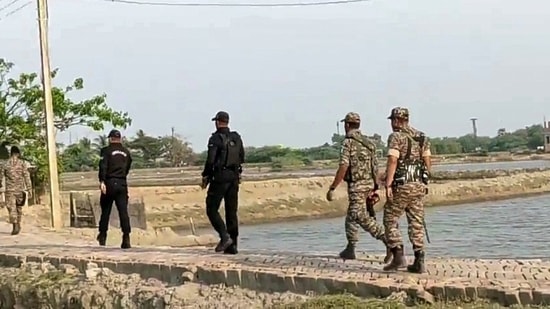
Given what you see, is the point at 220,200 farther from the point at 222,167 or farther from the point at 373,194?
the point at 373,194

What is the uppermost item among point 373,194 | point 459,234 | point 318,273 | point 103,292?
point 373,194

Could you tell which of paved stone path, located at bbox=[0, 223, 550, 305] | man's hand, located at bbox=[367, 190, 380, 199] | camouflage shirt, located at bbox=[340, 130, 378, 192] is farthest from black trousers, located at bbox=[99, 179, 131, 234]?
man's hand, located at bbox=[367, 190, 380, 199]

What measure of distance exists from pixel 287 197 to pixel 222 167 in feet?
112

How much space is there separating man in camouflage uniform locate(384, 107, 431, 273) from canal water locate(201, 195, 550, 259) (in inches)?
192

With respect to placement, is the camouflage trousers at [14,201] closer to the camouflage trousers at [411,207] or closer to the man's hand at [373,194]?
the man's hand at [373,194]

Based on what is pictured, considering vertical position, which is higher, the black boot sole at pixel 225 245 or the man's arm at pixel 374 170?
the man's arm at pixel 374 170

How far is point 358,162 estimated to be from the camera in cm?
1022

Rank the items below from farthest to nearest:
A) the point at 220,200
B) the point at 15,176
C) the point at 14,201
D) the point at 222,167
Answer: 1. the point at 14,201
2. the point at 15,176
3. the point at 220,200
4. the point at 222,167

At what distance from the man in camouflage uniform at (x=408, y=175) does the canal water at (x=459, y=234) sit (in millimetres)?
4886

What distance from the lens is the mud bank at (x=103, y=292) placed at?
898 centimetres

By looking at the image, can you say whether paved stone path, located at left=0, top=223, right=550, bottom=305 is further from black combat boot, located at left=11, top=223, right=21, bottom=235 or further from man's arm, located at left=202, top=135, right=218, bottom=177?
black combat boot, located at left=11, top=223, right=21, bottom=235

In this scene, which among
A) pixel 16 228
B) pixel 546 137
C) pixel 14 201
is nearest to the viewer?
pixel 14 201

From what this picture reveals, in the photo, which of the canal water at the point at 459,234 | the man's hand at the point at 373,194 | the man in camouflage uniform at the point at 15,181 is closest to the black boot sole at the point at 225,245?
the canal water at the point at 459,234

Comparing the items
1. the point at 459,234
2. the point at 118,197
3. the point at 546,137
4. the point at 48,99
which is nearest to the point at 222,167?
the point at 118,197
